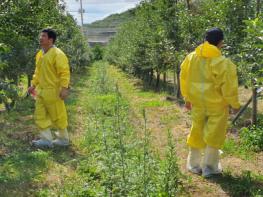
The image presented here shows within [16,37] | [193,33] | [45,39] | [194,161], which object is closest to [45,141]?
[45,39]

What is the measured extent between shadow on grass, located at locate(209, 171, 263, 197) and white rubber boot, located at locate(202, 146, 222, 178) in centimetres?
10

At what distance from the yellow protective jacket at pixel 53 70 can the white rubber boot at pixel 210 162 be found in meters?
2.64

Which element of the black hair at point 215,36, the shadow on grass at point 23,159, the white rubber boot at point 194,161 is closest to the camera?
the shadow on grass at point 23,159

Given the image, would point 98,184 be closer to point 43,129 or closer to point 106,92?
point 43,129

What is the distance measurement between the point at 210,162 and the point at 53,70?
3.07 m

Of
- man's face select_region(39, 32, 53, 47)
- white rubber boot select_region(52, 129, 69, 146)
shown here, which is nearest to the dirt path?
white rubber boot select_region(52, 129, 69, 146)

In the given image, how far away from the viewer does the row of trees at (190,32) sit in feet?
19.5

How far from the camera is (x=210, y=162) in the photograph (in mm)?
6145

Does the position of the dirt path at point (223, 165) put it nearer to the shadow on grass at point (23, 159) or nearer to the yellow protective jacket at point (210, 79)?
the yellow protective jacket at point (210, 79)

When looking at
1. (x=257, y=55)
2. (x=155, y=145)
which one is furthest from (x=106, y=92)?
(x=257, y=55)

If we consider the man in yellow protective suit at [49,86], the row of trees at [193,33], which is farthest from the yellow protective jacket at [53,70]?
the row of trees at [193,33]

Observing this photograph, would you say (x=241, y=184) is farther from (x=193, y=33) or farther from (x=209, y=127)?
(x=193, y=33)

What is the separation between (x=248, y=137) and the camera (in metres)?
8.05

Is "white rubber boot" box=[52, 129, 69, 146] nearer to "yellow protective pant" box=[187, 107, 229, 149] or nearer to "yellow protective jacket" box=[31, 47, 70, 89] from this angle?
"yellow protective jacket" box=[31, 47, 70, 89]
